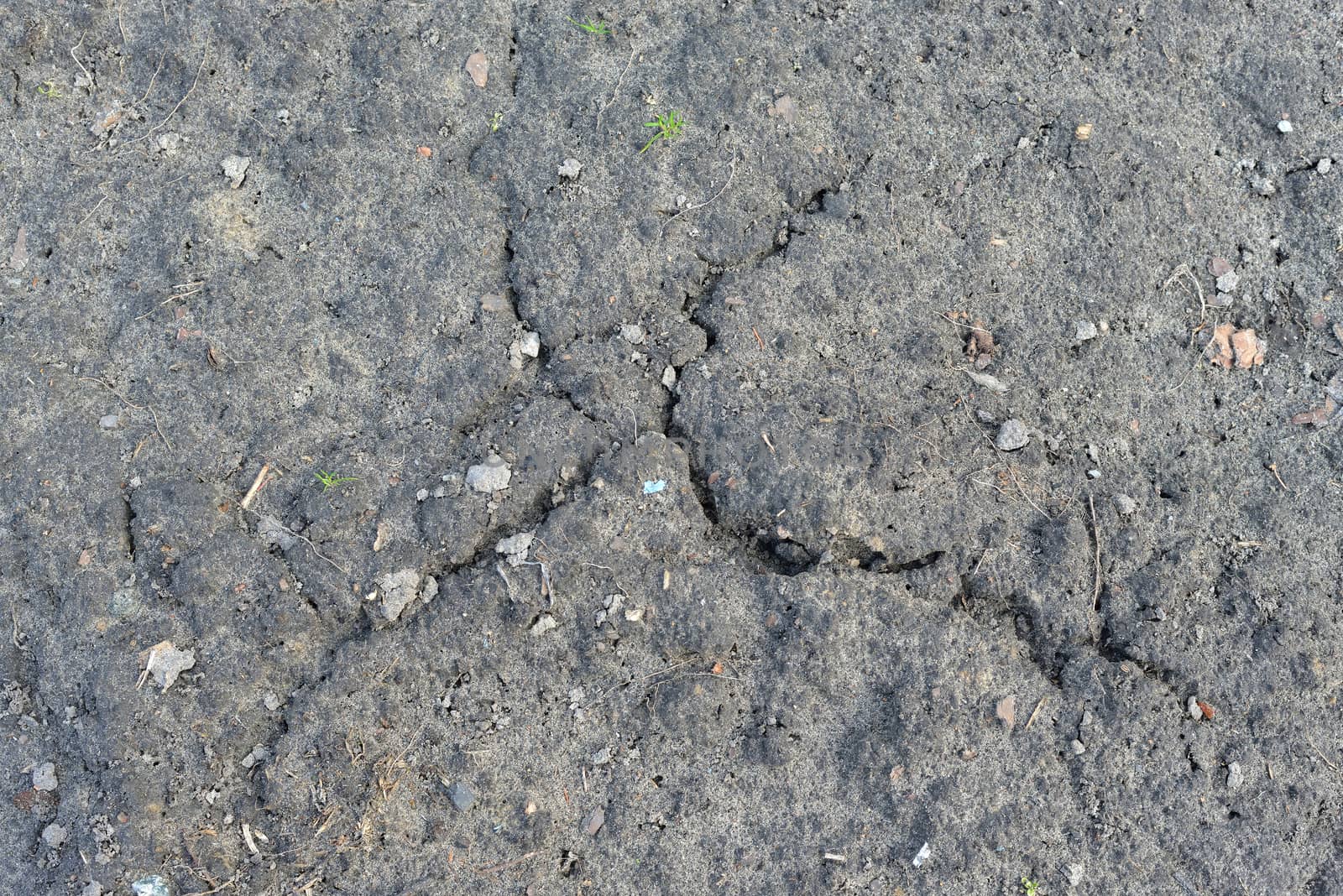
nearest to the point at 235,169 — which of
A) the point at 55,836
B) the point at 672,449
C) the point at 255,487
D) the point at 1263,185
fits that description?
the point at 255,487

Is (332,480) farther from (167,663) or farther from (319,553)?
(167,663)

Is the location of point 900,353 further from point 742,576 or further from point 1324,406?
point 1324,406

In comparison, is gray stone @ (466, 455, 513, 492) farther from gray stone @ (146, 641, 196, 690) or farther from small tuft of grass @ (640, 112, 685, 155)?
small tuft of grass @ (640, 112, 685, 155)

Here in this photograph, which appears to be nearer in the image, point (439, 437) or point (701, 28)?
point (439, 437)

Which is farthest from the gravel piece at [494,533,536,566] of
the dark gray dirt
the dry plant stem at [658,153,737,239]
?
the dry plant stem at [658,153,737,239]

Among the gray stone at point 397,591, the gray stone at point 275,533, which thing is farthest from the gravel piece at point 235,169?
the gray stone at point 397,591

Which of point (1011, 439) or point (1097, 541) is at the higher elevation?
point (1011, 439)

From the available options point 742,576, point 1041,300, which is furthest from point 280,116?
point 1041,300
